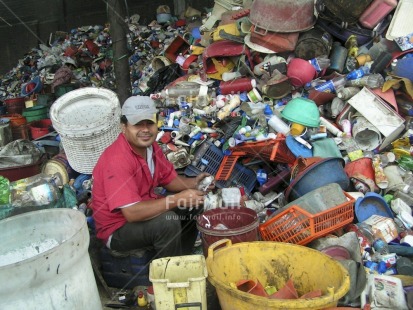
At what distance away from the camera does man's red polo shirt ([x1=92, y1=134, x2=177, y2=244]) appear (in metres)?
3.04

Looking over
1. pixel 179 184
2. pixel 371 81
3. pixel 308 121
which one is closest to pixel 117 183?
pixel 179 184

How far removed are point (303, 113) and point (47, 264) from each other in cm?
284

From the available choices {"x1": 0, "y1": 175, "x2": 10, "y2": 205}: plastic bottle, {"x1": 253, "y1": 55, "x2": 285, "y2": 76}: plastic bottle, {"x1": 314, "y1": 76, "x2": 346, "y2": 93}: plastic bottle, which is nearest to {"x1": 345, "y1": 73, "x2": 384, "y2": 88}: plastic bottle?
{"x1": 314, "y1": 76, "x2": 346, "y2": 93}: plastic bottle

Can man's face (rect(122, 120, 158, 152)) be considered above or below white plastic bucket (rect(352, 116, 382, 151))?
above

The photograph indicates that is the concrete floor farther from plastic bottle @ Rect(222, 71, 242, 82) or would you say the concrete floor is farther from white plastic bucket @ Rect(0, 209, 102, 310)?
plastic bottle @ Rect(222, 71, 242, 82)

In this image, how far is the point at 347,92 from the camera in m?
4.63

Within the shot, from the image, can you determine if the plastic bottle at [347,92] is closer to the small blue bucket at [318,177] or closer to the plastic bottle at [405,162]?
the plastic bottle at [405,162]

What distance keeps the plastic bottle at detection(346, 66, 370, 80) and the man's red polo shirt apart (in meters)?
2.49

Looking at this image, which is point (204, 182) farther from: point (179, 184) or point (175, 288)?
point (175, 288)

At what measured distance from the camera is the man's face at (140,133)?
126 inches

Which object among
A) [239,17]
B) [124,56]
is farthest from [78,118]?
[239,17]

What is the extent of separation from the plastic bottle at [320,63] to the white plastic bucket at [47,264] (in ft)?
10.7

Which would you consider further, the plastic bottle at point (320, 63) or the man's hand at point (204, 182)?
the plastic bottle at point (320, 63)

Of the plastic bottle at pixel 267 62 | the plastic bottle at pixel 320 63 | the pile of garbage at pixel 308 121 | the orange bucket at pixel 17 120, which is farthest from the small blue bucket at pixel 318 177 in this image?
the orange bucket at pixel 17 120
